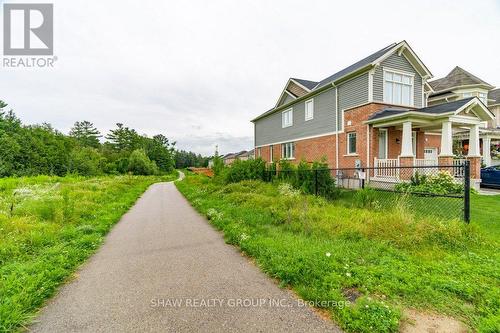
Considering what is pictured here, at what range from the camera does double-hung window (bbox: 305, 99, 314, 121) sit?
17.1 m

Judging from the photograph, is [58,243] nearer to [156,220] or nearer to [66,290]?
[66,290]

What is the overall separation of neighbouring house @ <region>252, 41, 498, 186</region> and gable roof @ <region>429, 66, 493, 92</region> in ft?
8.54

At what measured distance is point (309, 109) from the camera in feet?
57.4

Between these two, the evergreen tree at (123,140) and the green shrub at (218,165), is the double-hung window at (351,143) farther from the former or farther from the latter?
the evergreen tree at (123,140)

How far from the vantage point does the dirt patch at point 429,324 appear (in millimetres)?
2416

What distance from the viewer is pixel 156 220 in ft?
26.1

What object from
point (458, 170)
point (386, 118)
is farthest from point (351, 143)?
point (458, 170)

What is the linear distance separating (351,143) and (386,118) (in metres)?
2.95

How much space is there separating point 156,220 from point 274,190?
16.4 feet

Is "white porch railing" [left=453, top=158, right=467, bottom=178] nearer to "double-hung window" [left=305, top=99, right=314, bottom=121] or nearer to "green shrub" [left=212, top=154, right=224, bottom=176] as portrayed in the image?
"double-hung window" [left=305, top=99, right=314, bottom=121]

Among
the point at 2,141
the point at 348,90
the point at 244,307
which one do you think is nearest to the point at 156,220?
the point at 244,307

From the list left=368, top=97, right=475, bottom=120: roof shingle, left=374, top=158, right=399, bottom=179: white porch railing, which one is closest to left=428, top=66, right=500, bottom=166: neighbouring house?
left=368, top=97, right=475, bottom=120: roof shingle

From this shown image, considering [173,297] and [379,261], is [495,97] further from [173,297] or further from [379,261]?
[173,297]

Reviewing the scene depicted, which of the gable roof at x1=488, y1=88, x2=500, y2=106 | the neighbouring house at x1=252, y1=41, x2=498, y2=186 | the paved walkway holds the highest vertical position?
the gable roof at x1=488, y1=88, x2=500, y2=106
